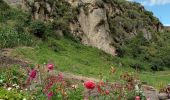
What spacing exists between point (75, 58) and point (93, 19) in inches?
519

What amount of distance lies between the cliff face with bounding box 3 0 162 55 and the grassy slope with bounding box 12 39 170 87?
386 centimetres

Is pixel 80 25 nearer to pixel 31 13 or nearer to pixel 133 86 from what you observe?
pixel 31 13

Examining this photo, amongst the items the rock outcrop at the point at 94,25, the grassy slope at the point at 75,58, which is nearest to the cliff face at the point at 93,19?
the rock outcrop at the point at 94,25

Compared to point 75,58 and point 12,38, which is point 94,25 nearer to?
point 75,58

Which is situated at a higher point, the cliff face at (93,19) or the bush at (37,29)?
the cliff face at (93,19)

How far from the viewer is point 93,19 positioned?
48906 millimetres

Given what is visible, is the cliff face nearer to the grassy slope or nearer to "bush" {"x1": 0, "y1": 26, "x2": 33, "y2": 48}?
the grassy slope

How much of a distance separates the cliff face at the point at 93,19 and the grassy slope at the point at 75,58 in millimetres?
3864

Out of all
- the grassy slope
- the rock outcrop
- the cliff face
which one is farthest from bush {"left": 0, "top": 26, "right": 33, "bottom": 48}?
the rock outcrop

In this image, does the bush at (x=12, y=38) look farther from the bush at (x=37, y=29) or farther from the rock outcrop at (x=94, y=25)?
the rock outcrop at (x=94, y=25)

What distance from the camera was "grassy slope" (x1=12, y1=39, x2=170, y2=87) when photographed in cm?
3134

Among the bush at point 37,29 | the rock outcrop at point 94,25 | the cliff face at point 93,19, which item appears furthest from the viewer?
the rock outcrop at point 94,25

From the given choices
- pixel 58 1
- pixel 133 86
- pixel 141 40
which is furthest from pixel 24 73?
pixel 141 40

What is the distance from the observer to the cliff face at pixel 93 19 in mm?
44594
